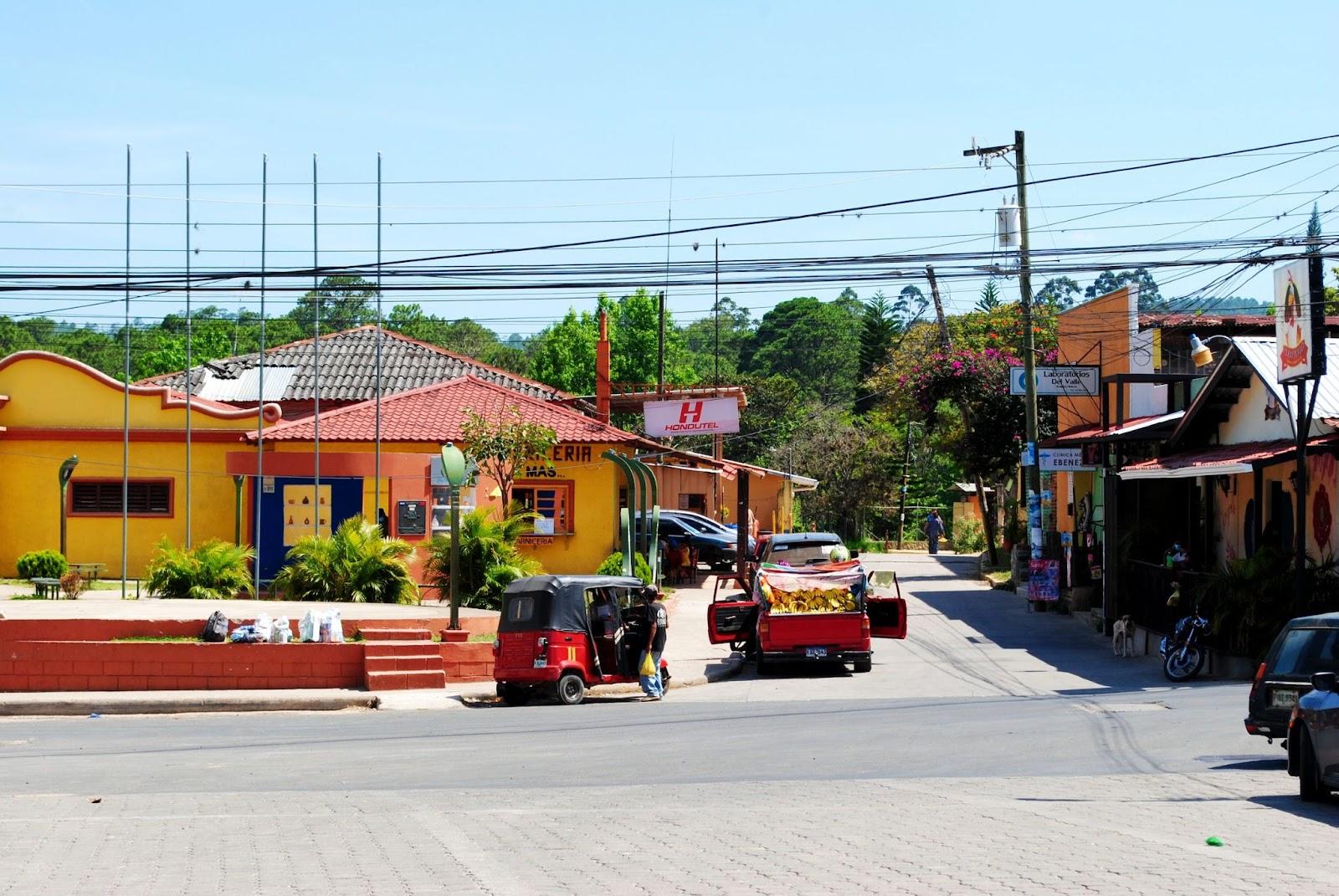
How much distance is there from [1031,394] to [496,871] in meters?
27.1

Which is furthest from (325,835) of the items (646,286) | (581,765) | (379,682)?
(646,286)

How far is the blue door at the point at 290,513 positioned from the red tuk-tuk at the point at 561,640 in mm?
13737

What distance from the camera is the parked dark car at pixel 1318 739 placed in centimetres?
1084

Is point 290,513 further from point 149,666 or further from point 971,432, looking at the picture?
point 971,432

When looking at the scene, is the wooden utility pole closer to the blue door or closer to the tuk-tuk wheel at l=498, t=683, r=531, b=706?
the blue door

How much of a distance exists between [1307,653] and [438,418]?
87.7ft

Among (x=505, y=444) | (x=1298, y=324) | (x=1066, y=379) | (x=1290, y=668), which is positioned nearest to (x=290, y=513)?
(x=505, y=444)

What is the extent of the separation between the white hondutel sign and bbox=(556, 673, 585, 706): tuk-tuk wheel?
1964 cm

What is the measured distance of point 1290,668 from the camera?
1301 centimetres

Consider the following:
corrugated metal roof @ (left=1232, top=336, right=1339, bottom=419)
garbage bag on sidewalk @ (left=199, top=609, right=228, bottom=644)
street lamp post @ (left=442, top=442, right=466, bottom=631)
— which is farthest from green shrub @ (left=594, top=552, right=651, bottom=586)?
corrugated metal roof @ (left=1232, top=336, right=1339, bottom=419)

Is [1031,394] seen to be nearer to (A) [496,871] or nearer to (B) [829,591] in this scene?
(B) [829,591]

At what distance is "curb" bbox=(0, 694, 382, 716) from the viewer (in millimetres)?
20219

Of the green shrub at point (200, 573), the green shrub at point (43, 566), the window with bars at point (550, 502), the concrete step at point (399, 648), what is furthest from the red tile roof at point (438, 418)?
the concrete step at point (399, 648)

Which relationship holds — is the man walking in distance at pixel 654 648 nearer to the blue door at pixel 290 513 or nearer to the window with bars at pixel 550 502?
the blue door at pixel 290 513
